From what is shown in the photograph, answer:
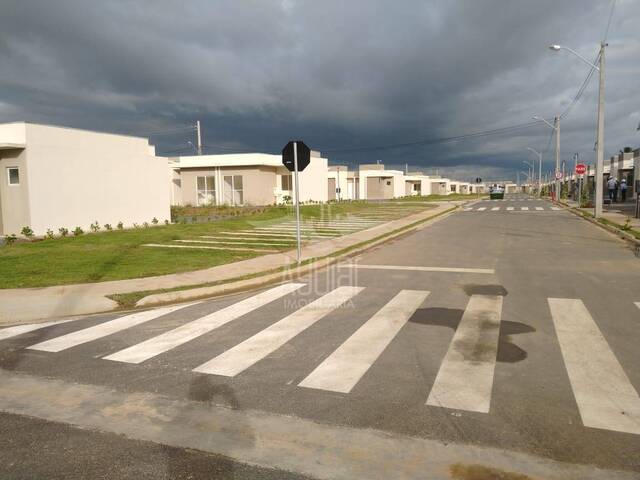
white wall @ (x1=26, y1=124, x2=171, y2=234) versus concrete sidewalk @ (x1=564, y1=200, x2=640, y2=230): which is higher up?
white wall @ (x1=26, y1=124, x2=171, y2=234)

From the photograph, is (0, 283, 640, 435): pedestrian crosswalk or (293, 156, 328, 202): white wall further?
(293, 156, 328, 202): white wall

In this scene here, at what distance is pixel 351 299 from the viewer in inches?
330

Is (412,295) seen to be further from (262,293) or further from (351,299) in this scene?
(262,293)

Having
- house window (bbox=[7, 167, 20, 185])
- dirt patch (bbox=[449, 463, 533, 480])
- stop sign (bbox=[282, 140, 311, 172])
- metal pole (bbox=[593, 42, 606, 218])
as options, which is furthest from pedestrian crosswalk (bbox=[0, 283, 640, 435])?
metal pole (bbox=[593, 42, 606, 218])

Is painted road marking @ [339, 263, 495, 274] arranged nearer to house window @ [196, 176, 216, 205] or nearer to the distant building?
the distant building

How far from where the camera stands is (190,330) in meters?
6.76

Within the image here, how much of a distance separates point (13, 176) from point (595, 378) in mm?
20022

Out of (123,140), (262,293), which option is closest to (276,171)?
(123,140)

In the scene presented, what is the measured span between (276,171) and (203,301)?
117 ft

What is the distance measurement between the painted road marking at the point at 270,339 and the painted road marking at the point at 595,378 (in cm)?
326

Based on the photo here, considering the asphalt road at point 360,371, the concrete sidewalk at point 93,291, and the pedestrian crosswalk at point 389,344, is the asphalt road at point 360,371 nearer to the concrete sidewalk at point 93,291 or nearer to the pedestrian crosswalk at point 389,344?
the pedestrian crosswalk at point 389,344

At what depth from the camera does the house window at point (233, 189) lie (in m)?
41.3

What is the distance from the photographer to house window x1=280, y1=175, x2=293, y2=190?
44.2 meters

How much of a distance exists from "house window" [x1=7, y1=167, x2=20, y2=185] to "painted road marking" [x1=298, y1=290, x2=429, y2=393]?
16.5 meters
